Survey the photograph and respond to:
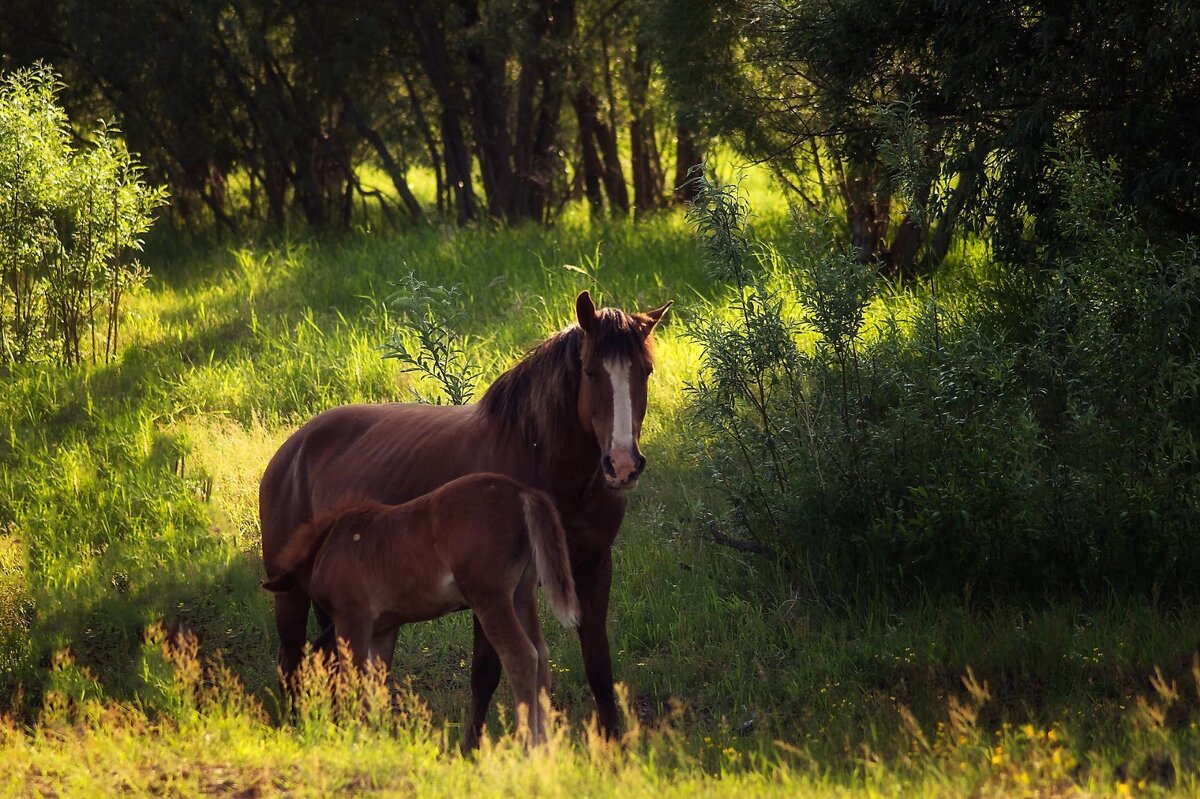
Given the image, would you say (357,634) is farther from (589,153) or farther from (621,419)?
(589,153)

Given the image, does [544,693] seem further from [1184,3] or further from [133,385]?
[133,385]

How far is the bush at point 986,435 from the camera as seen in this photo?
24.5ft

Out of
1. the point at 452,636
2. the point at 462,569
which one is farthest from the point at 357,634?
the point at 452,636

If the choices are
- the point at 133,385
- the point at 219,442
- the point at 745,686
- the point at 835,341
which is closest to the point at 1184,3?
the point at 835,341

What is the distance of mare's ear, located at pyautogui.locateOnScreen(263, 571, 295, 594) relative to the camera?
6.62 m

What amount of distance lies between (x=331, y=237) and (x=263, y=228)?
169cm

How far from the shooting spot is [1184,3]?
7988 millimetres

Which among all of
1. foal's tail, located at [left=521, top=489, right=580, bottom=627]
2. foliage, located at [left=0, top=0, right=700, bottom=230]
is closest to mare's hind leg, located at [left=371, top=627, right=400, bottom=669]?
foal's tail, located at [left=521, top=489, right=580, bottom=627]

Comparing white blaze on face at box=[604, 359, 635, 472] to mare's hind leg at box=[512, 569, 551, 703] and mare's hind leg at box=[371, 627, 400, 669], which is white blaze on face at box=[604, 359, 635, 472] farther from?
mare's hind leg at box=[371, 627, 400, 669]

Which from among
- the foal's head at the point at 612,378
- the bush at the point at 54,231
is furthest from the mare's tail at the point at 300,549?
the bush at the point at 54,231

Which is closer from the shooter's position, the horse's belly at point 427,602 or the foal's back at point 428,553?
the foal's back at point 428,553

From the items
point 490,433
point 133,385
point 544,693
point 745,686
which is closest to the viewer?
point 544,693

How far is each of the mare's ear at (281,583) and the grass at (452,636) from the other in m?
0.53

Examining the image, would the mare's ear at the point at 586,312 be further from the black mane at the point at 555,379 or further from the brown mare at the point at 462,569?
the brown mare at the point at 462,569
